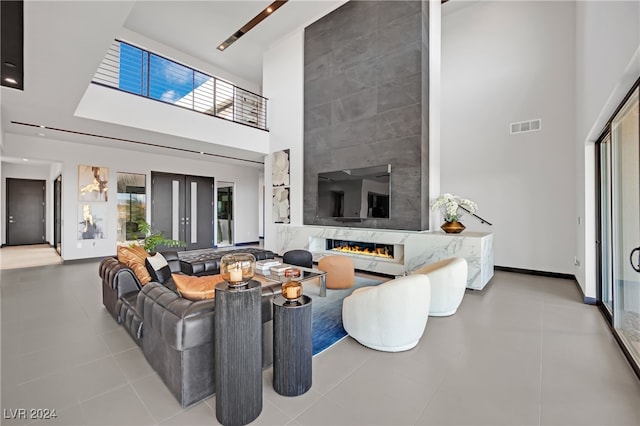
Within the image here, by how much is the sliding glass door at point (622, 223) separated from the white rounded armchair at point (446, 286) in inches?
56.3

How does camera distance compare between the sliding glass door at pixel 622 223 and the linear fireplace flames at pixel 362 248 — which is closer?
the sliding glass door at pixel 622 223

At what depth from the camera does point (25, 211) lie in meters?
10.5

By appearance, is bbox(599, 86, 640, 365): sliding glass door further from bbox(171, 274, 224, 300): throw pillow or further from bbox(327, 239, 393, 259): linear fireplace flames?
bbox(171, 274, 224, 300): throw pillow

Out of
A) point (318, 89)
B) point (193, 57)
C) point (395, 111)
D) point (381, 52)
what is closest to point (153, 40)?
point (193, 57)

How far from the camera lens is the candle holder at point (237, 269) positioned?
1772mm

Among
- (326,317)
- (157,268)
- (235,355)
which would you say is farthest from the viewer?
(157,268)

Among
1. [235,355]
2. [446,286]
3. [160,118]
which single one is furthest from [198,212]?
[235,355]

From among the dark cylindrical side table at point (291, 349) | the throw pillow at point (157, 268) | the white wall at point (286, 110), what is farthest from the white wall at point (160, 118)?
the dark cylindrical side table at point (291, 349)

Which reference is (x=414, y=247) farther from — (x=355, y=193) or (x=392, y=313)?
(x=392, y=313)

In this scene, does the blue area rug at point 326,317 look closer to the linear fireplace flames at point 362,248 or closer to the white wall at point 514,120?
the linear fireplace flames at point 362,248

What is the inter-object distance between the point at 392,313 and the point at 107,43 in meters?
4.01

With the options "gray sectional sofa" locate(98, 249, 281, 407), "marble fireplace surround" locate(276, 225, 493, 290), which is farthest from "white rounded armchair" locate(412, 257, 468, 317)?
"gray sectional sofa" locate(98, 249, 281, 407)

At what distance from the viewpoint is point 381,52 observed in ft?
19.0

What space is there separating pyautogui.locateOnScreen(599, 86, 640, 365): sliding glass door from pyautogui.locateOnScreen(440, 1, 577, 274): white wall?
1.95m
